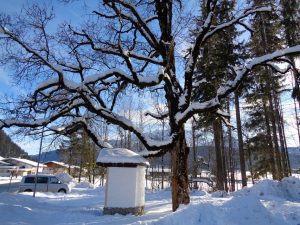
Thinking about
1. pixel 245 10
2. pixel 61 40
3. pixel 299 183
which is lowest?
pixel 299 183

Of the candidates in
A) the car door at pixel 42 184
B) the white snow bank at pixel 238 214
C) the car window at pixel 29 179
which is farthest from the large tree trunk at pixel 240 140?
the car window at pixel 29 179

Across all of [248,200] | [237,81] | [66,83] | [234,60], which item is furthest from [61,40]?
[234,60]

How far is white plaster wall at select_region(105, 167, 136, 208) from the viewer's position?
1484 cm

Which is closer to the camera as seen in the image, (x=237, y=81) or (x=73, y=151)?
(x=237, y=81)

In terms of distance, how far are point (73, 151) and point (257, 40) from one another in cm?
4306

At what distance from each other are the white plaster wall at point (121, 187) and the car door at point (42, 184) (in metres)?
18.4

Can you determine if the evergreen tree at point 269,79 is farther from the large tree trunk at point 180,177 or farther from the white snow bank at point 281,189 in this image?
the large tree trunk at point 180,177

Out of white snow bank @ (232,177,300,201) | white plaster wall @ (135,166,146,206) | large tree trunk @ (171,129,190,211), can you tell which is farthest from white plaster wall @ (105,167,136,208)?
white snow bank @ (232,177,300,201)

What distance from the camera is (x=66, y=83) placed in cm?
1102

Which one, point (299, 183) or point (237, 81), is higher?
point (237, 81)

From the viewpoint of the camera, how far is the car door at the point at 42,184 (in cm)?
3098

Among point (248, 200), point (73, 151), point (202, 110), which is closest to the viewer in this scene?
point (248, 200)

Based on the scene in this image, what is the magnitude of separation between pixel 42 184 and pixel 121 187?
18.9 metres

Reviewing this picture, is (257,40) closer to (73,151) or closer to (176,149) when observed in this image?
(176,149)
